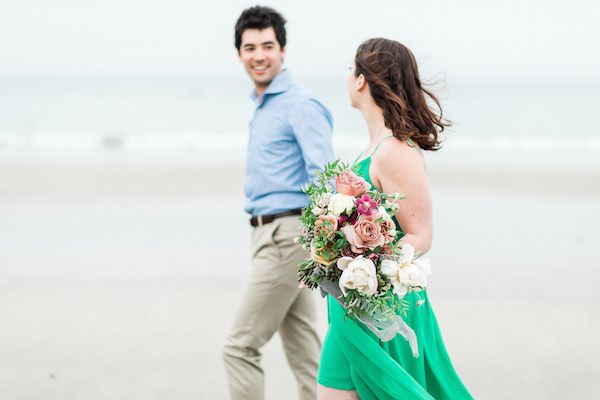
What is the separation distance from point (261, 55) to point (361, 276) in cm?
209

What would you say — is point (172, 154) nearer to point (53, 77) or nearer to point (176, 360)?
point (176, 360)

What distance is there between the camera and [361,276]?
113 inches

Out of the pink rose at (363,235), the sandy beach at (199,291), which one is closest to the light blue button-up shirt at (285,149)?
the pink rose at (363,235)

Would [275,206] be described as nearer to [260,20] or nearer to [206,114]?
[260,20]

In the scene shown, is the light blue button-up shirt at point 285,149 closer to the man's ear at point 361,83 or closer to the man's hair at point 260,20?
the man's hair at point 260,20

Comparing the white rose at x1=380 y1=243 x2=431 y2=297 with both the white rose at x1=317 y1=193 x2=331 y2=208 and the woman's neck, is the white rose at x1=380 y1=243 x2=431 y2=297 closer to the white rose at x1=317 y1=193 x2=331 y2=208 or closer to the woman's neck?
the white rose at x1=317 y1=193 x2=331 y2=208

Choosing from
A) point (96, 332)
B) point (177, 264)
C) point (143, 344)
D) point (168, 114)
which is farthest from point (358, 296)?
point (168, 114)

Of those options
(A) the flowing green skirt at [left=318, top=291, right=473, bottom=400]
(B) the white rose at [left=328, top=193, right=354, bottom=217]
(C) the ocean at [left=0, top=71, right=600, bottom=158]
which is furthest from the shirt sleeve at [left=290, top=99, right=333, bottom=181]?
(C) the ocean at [left=0, top=71, right=600, bottom=158]

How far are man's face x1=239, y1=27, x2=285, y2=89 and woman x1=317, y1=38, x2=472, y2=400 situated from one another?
124 centimetres

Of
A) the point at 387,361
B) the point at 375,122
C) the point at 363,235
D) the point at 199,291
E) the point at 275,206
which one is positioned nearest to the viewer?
the point at 363,235

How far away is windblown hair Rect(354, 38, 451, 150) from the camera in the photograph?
10.8ft

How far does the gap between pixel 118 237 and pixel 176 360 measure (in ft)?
17.3

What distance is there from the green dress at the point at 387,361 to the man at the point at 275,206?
0.92 metres

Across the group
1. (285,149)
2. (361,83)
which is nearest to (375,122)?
(361,83)
